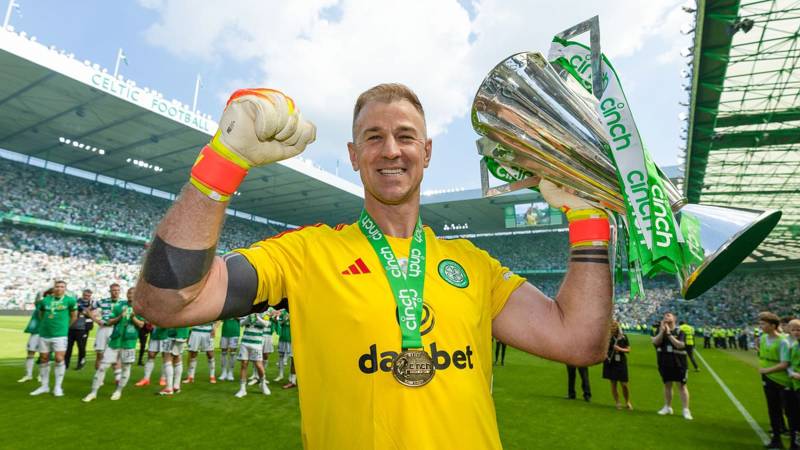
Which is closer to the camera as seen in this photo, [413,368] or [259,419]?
[413,368]

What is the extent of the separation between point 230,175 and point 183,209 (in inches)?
6.5

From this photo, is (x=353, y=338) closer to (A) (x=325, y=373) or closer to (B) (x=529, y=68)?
(A) (x=325, y=373)

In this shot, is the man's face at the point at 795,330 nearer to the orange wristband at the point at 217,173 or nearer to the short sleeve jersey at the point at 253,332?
the orange wristband at the point at 217,173

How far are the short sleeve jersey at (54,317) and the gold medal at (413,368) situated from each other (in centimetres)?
996

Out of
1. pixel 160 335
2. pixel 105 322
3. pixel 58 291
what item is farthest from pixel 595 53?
pixel 58 291

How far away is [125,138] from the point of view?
2786 cm

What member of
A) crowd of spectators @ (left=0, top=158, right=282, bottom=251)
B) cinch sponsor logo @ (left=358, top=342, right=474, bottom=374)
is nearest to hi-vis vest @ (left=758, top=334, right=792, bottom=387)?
cinch sponsor logo @ (left=358, top=342, right=474, bottom=374)

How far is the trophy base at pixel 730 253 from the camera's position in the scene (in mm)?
1390

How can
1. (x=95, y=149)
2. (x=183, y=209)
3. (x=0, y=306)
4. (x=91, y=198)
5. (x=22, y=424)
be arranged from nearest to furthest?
(x=183, y=209)
(x=22, y=424)
(x=0, y=306)
(x=95, y=149)
(x=91, y=198)

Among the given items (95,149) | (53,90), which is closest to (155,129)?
(53,90)

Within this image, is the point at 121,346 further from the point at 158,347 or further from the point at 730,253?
the point at 730,253

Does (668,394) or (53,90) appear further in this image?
(53,90)

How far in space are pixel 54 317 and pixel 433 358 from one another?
1007 cm

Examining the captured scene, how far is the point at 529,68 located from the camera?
1.67 metres
